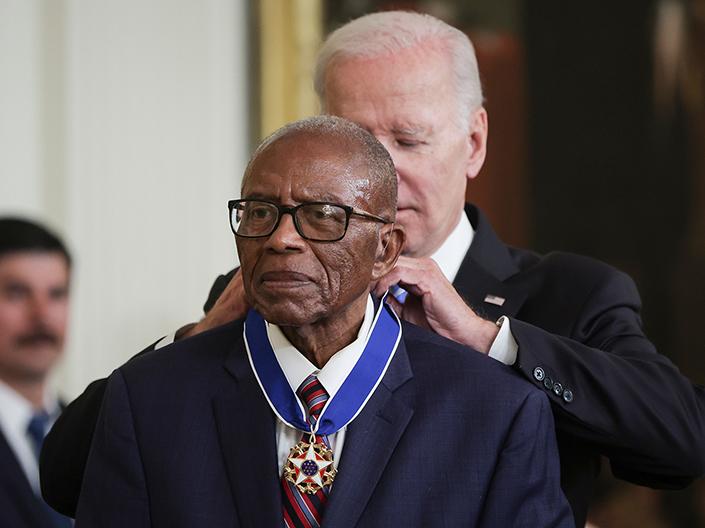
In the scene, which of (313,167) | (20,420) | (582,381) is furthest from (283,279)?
(20,420)

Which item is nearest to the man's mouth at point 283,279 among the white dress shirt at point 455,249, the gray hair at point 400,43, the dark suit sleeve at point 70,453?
the dark suit sleeve at point 70,453

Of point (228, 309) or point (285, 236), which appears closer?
point (285, 236)

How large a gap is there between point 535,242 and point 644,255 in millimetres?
531

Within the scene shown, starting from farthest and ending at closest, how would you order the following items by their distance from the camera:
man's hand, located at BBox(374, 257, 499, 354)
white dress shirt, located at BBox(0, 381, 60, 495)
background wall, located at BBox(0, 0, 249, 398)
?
background wall, located at BBox(0, 0, 249, 398)
white dress shirt, located at BBox(0, 381, 60, 495)
man's hand, located at BBox(374, 257, 499, 354)

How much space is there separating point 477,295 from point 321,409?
2.84 feet

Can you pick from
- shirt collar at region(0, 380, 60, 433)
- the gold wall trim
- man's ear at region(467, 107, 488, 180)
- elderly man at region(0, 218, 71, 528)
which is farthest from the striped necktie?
the gold wall trim

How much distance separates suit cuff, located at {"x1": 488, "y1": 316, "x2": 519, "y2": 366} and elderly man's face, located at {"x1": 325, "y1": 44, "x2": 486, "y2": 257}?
394 millimetres

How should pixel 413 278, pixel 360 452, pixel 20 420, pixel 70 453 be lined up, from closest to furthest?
pixel 360 452 → pixel 413 278 → pixel 70 453 → pixel 20 420

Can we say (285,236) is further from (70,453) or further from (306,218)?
(70,453)

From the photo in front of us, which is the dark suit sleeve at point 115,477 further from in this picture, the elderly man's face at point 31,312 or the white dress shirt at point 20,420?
the elderly man's face at point 31,312

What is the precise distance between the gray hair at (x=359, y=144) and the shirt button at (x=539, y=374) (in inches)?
18.7

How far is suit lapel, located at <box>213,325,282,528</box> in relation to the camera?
2.46 metres

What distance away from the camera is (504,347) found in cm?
282

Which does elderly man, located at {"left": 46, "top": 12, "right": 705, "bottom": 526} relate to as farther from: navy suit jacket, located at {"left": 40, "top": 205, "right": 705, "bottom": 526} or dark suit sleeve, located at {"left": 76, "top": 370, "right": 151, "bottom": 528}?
dark suit sleeve, located at {"left": 76, "top": 370, "right": 151, "bottom": 528}
